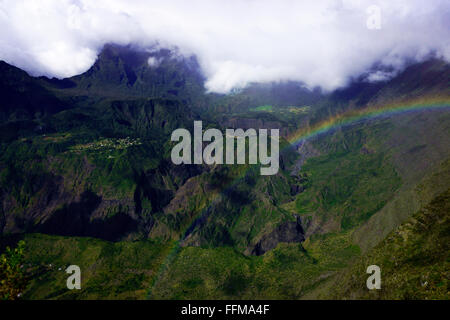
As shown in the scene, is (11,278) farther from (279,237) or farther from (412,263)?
(279,237)

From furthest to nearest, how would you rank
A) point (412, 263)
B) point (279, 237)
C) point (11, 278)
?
point (279, 237)
point (412, 263)
point (11, 278)

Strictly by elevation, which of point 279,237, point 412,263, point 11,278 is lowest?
point 279,237

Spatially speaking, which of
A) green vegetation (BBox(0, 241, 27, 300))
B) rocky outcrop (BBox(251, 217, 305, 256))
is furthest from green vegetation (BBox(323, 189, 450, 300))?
rocky outcrop (BBox(251, 217, 305, 256))

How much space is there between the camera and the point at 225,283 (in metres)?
84.6

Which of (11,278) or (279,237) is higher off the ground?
(11,278)

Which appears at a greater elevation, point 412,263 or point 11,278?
point 11,278

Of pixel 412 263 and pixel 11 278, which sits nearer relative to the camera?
pixel 11 278

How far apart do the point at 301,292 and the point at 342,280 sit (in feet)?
47.1

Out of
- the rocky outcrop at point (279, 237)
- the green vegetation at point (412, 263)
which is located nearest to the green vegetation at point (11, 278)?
the green vegetation at point (412, 263)

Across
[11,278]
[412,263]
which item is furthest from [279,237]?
[11,278]

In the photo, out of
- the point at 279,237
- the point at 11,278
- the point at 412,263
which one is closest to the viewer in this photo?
the point at 11,278

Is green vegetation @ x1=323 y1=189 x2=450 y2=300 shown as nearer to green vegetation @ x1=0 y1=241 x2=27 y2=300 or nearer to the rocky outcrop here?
green vegetation @ x1=0 y1=241 x2=27 y2=300

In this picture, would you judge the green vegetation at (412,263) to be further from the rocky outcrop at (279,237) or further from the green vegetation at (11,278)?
the rocky outcrop at (279,237)
